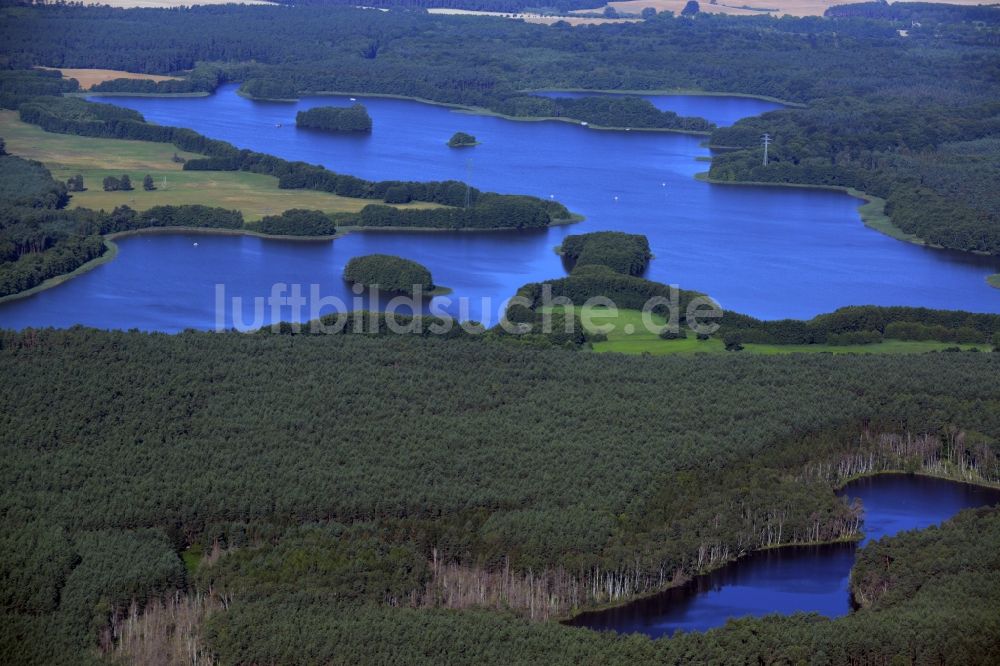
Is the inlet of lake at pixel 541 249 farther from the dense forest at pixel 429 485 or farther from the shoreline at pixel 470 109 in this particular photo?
the dense forest at pixel 429 485

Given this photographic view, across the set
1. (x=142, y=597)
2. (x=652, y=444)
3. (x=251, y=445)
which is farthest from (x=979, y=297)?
(x=142, y=597)

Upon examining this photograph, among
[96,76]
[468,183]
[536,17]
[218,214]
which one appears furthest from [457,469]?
[536,17]

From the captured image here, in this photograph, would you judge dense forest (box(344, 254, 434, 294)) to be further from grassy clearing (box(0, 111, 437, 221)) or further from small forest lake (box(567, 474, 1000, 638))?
small forest lake (box(567, 474, 1000, 638))

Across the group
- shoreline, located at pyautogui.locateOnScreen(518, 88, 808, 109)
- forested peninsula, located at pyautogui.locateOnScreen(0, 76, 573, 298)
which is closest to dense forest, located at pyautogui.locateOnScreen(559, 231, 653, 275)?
forested peninsula, located at pyautogui.locateOnScreen(0, 76, 573, 298)

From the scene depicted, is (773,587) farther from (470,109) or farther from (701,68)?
(701,68)

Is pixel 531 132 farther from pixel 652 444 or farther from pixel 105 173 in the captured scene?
pixel 652 444
